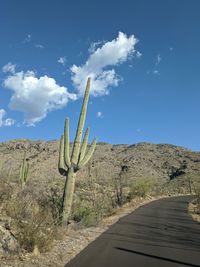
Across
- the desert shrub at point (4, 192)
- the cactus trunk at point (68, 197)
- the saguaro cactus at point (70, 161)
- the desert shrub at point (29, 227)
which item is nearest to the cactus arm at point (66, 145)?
the saguaro cactus at point (70, 161)

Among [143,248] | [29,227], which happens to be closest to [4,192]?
[29,227]

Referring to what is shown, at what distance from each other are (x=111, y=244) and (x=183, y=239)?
284 centimetres

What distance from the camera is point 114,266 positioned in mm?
8695

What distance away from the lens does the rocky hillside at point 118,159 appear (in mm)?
76000

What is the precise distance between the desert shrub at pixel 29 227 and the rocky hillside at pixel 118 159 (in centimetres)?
5575

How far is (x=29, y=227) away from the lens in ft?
31.9

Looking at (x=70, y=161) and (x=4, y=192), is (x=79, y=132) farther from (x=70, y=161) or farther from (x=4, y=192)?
(x=4, y=192)

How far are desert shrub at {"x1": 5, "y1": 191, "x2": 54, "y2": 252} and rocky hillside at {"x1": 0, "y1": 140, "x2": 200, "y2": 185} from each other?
5575 cm

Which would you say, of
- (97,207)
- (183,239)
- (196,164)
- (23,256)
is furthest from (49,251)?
(196,164)

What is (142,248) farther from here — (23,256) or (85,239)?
(23,256)

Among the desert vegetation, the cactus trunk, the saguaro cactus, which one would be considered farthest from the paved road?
the saguaro cactus

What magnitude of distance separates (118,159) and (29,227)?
77.1 meters

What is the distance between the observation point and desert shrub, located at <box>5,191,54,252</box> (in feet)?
31.1

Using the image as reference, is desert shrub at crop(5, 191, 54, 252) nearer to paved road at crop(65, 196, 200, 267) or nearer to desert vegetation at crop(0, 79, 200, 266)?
desert vegetation at crop(0, 79, 200, 266)
